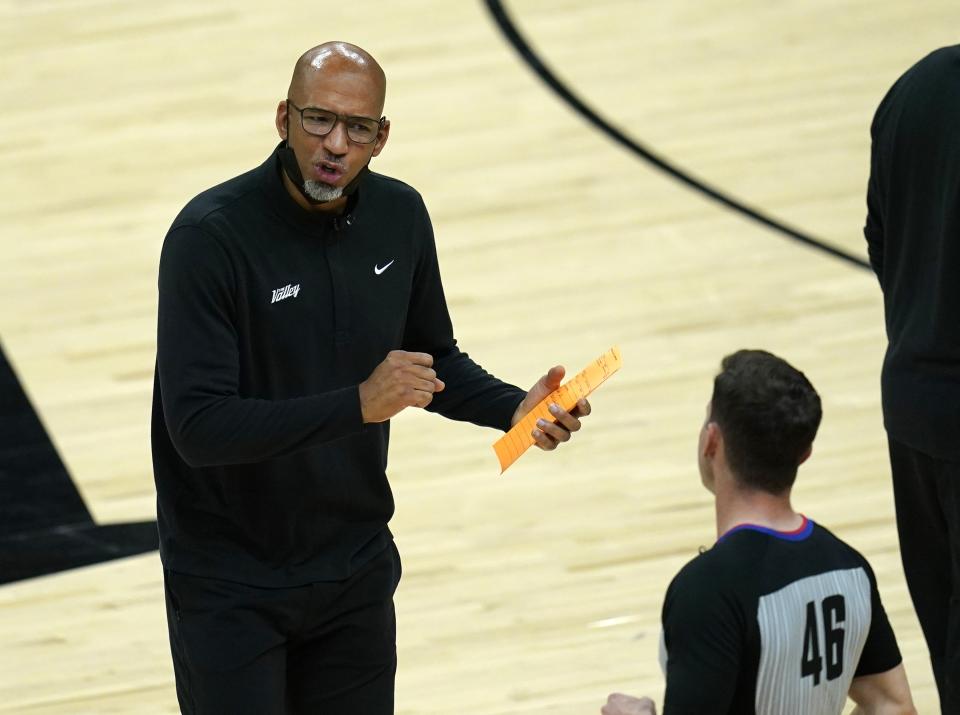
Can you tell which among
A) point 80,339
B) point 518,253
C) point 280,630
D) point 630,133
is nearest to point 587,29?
A: point 630,133

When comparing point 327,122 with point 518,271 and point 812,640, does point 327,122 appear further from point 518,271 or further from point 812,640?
point 518,271

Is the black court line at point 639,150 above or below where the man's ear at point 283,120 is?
below

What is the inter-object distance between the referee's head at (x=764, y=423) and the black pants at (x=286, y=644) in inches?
29.9

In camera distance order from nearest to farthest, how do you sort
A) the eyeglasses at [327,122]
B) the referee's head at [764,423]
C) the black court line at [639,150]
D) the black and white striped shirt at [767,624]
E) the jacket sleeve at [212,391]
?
the black and white striped shirt at [767,624], the referee's head at [764,423], the jacket sleeve at [212,391], the eyeglasses at [327,122], the black court line at [639,150]

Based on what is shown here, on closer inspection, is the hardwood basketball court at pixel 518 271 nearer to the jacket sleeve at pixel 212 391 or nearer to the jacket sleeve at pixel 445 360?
the jacket sleeve at pixel 445 360

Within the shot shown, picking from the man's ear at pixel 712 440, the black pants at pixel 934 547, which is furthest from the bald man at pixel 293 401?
the black pants at pixel 934 547

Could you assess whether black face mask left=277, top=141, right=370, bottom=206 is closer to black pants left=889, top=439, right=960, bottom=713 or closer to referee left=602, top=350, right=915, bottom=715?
referee left=602, top=350, right=915, bottom=715

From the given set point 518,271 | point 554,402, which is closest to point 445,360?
point 554,402

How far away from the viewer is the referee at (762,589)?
2357mm

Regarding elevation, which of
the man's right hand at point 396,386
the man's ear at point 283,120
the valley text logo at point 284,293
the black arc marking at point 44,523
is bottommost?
the black arc marking at point 44,523

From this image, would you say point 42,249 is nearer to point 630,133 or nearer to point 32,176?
point 32,176

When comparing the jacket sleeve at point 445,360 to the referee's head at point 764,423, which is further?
the jacket sleeve at point 445,360

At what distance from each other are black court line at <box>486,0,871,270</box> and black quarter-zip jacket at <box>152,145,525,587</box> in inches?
148

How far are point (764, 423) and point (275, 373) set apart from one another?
81 cm
